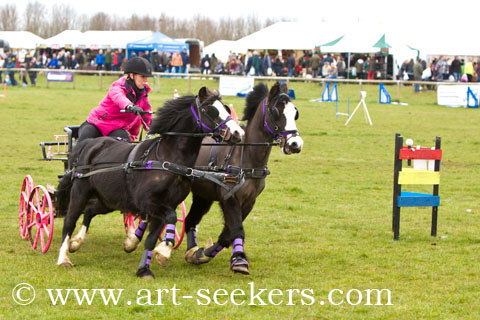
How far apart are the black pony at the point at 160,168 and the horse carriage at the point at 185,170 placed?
0.4 inches

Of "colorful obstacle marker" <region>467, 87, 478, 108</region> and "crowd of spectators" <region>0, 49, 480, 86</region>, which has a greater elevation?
"crowd of spectators" <region>0, 49, 480, 86</region>

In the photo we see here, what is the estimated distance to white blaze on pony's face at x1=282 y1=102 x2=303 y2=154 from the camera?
747 cm

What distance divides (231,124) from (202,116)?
38cm

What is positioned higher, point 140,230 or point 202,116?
point 202,116

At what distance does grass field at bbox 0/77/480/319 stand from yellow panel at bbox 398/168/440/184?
776 millimetres

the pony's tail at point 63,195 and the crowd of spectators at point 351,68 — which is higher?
the crowd of spectators at point 351,68

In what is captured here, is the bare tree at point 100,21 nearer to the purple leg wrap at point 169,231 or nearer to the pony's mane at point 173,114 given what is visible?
the pony's mane at point 173,114

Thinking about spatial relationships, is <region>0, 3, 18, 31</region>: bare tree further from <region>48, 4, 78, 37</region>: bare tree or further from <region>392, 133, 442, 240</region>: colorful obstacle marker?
<region>392, 133, 442, 240</region>: colorful obstacle marker

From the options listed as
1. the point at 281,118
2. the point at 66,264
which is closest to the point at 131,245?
the point at 66,264

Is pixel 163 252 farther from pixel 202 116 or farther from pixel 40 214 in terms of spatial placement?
pixel 40 214

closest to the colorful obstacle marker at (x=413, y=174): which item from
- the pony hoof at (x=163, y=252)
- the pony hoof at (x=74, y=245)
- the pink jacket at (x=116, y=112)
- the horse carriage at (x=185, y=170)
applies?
the horse carriage at (x=185, y=170)

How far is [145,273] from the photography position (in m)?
7.28

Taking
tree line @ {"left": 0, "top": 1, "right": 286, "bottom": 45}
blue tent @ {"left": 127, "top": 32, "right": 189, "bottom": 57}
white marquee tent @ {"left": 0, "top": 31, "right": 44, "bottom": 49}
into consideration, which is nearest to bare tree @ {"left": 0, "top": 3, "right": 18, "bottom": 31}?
tree line @ {"left": 0, "top": 1, "right": 286, "bottom": 45}

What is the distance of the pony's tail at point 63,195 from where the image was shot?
8.55 m
